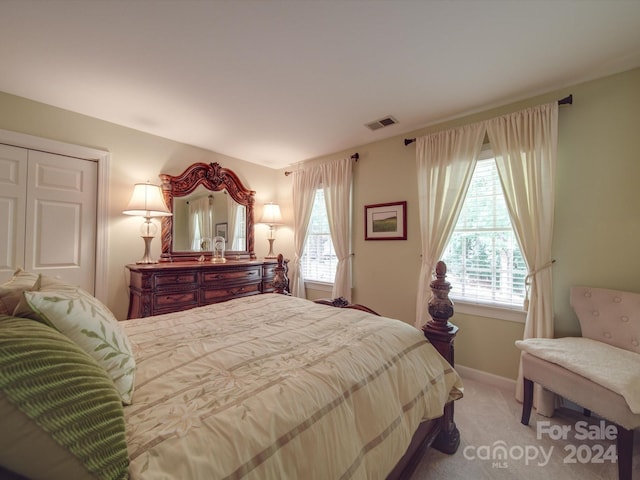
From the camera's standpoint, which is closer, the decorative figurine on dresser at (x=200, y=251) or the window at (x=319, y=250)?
the decorative figurine on dresser at (x=200, y=251)

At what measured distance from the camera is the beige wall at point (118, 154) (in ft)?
7.93

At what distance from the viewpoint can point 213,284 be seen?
3148mm

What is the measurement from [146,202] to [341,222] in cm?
232

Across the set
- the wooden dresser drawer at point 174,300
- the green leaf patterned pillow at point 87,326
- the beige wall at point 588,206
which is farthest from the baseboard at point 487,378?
the wooden dresser drawer at point 174,300

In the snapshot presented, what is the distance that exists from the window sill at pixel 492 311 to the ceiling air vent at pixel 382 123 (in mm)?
2032

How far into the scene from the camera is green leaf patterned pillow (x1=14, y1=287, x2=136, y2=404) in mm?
757

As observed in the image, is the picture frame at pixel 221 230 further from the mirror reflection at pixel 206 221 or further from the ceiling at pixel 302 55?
the ceiling at pixel 302 55

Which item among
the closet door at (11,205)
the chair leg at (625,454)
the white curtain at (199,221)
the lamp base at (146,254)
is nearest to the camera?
the chair leg at (625,454)

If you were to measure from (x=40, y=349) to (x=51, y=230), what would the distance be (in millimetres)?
2874

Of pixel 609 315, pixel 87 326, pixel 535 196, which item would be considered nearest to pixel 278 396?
pixel 87 326

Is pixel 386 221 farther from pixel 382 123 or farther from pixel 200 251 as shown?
pixel 200 251

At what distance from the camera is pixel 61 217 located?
8.54 feet

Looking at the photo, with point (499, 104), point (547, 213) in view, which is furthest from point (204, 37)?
point (547, 213)

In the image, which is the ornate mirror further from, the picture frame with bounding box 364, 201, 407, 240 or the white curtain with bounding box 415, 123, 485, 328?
the white curtain with bounding box 415, 123, 485, 328
